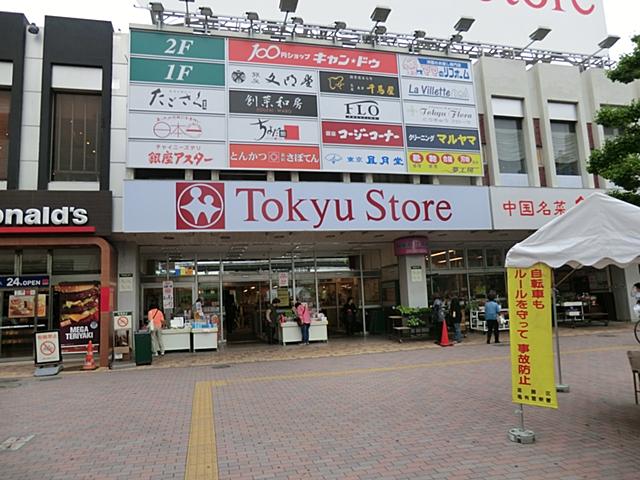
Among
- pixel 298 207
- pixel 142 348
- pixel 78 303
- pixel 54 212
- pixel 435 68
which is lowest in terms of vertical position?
pixel 142 348

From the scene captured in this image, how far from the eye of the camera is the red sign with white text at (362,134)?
588 inches

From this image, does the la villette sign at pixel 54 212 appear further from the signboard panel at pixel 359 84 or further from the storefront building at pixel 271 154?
the signboard panel at pixel 359 84

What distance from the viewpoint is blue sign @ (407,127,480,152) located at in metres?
15.6

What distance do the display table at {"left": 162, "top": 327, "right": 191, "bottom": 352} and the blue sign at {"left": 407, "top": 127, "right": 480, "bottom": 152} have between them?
30.0 ft

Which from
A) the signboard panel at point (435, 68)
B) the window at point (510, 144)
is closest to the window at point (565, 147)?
the window at point (510, 144)

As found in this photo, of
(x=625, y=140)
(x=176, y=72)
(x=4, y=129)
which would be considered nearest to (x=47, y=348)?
(x=4, y=129)

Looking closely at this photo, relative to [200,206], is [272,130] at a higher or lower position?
higher

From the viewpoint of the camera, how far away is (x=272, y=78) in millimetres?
14812

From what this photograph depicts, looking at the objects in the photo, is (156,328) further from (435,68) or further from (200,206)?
(435,68)

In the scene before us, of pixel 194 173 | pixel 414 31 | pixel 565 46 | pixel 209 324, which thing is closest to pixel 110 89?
pixel 194 173

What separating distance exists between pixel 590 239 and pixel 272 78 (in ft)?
37.3

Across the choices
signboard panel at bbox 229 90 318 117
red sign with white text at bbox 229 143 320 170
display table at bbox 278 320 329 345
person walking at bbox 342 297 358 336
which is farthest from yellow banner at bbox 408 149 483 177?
display table at bbox 278 320 329 345

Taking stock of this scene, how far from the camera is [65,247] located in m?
14.2

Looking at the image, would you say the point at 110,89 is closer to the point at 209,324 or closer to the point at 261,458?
the point at 209,324
